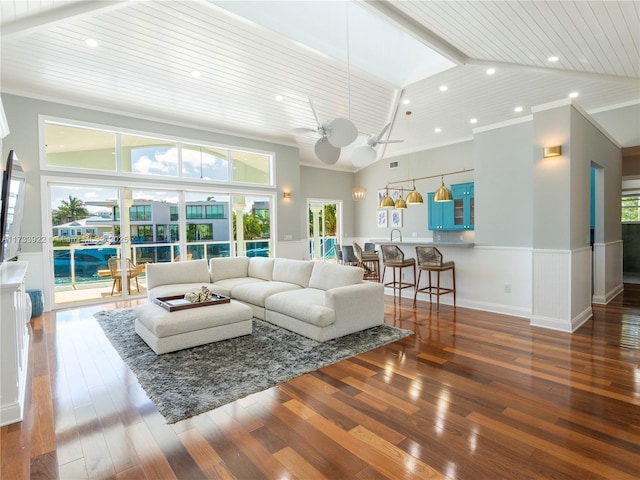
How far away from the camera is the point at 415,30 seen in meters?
4.28

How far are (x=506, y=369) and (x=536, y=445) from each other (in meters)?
1.11

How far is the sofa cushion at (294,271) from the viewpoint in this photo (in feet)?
16.3

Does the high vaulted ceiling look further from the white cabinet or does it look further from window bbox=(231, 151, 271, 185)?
the white cabinet

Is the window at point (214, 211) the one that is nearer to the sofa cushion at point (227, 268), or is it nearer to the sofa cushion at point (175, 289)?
the sofa cushion at point (227, 268)

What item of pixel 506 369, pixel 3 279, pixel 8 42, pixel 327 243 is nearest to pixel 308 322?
pixel 506 369

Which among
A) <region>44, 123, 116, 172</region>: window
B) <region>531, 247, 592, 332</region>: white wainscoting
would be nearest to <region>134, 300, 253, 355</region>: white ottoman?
<region>44, 123, 116, 172</region>: window

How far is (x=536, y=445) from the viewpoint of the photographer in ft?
6.43

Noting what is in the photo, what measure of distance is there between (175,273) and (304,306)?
8.60 ft

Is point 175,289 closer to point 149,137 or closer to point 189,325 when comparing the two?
point 189,325

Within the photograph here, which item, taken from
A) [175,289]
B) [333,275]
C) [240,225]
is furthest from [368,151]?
[240,225]

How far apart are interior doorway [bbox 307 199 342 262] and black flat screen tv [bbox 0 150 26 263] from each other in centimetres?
685

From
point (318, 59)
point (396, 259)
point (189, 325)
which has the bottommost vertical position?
point (189, 325)

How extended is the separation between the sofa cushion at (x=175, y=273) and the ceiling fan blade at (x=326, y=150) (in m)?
3.01

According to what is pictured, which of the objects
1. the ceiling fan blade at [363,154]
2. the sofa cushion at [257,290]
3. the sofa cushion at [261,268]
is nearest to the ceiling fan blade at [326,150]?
the ceiling fan blade at [363,154]
